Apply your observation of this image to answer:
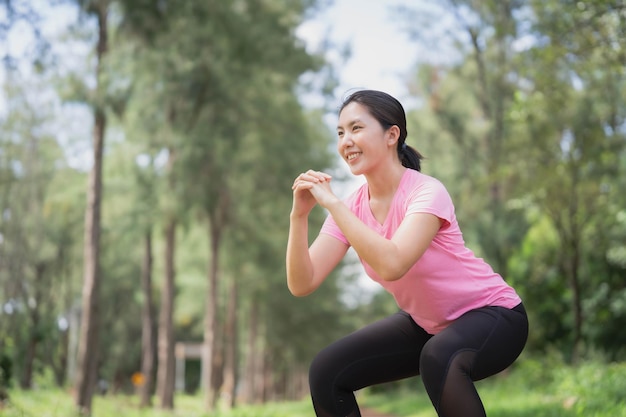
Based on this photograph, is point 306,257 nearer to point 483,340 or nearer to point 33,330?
point 483,340

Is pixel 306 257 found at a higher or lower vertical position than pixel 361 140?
lower

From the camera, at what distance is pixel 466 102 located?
24.6m

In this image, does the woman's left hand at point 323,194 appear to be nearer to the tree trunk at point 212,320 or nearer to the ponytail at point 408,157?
the ponytail at point 408,157

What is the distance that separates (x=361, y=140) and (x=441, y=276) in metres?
0.64

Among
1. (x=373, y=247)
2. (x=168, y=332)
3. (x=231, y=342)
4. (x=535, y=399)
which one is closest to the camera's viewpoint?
(x=373, y=247)

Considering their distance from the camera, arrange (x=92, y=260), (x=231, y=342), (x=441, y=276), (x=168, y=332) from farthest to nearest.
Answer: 1. (x=231, y=342)
2. (x=168, y=332)
3. (x=92, y=260)
4. (x=441, y=276)

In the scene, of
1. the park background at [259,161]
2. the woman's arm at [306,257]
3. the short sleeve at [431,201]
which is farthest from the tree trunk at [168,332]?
the short sleeve at [431,201]

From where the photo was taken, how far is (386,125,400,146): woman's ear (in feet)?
10.1

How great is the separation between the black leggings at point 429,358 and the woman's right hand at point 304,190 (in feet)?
2.03

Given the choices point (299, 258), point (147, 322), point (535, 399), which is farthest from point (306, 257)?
point (147, 322)

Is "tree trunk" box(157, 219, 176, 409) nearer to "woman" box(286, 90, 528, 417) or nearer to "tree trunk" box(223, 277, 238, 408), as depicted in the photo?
"tree trunk" box(223, 277, 238, 408)

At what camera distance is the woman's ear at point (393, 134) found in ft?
10.1

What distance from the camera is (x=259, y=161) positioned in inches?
863

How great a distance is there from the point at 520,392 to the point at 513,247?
4.79 meters
